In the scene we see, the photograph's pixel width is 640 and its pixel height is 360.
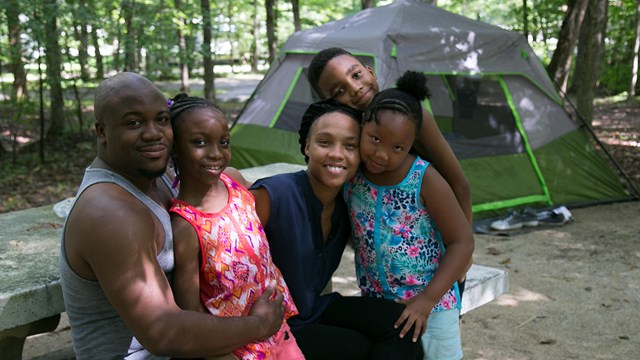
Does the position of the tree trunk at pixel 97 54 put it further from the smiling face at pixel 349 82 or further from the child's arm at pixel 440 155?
the child's arm at pixel 440 155

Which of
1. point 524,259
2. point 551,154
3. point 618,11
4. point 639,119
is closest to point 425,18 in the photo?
point 551,154

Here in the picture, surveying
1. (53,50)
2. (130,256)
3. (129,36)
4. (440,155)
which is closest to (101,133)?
(130,256)

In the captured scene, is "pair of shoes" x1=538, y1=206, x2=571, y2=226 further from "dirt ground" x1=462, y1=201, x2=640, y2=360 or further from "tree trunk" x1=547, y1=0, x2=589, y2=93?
"tree trunk" x1=547, y1=0, x2=589, y2=93

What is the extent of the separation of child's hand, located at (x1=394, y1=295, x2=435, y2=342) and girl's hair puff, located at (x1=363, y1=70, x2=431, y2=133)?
0.53 meters

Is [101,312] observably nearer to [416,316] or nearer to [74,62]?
[416,316]

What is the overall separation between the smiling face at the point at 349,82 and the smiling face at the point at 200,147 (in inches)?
21.3

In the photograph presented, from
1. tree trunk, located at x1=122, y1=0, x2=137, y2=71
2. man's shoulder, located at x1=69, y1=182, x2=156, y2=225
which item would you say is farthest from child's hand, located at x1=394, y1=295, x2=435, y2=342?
tree trunk, located at x1=122, y1=0, x2=137, y2=71

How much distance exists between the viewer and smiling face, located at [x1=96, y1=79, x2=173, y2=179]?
1.65 m

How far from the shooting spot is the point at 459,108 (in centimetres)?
639

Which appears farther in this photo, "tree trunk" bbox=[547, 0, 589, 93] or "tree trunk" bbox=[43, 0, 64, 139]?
"tree trunk" bbox=[547, 0, 589, 93]

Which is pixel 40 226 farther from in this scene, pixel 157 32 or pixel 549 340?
pixel 157 32

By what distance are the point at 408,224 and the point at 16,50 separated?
23.0 ft

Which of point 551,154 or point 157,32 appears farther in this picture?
point 157,32

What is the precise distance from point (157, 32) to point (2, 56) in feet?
6.06
